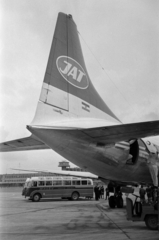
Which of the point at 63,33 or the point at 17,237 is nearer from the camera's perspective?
the point at 17,237

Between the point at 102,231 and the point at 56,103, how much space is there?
4733 millimetres

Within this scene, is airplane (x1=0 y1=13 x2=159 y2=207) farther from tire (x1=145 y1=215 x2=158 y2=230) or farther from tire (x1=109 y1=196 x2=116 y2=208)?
tire (x1=109 y1=196 x2=116 y2=208)

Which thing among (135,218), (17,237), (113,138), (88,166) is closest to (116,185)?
(88,166)

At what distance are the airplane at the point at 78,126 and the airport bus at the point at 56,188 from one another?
12733 millimetres

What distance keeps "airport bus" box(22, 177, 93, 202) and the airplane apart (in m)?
12.7

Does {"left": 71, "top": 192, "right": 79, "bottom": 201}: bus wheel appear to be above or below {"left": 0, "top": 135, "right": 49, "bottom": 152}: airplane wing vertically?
below

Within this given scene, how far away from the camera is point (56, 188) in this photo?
79.8 ft

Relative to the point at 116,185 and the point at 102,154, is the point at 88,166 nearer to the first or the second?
the point at 102,154

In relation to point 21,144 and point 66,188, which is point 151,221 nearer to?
point 21,144

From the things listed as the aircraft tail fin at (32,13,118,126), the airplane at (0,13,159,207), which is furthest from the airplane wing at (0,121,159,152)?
the aircraft tail fin at (32,13,118,126)

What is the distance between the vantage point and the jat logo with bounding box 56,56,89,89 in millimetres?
9806

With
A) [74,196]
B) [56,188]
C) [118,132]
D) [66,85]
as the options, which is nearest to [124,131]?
[118,132]

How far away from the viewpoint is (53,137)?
8.41 meters

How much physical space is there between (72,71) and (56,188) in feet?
54.1
